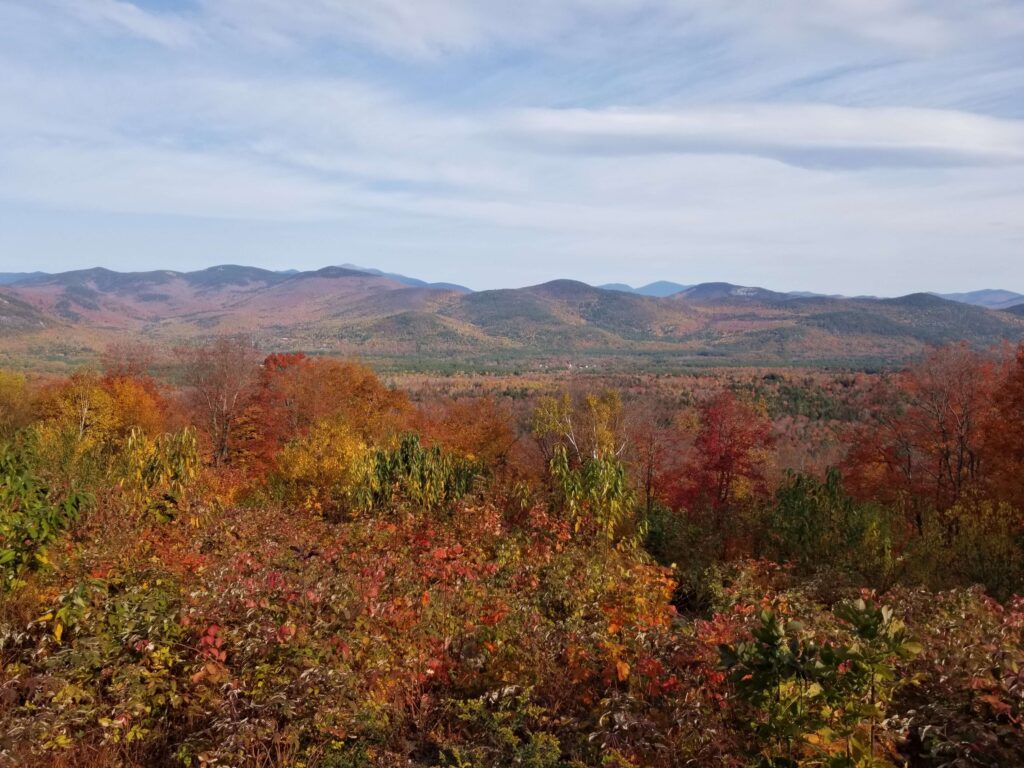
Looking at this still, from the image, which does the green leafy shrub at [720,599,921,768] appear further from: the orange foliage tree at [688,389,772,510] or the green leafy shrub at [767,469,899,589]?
the orange foliage tree at [688,389,772,510]

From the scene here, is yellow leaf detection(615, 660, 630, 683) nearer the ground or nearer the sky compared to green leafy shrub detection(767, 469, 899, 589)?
nearer the sky

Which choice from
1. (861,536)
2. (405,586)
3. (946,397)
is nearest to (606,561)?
(405,586)

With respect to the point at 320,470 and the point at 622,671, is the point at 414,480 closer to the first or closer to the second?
the point at 320,470

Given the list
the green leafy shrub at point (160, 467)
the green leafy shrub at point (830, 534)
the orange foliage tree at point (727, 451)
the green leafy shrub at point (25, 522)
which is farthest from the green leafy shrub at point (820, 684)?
the orange foliage tree at point (727, 451)

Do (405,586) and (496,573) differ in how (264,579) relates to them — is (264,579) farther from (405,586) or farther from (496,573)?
(496,573)

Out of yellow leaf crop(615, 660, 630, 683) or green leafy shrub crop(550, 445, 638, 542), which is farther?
green leafy shrub crop(550, 445, 638, 542)

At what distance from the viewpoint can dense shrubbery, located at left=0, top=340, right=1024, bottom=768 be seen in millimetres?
4387

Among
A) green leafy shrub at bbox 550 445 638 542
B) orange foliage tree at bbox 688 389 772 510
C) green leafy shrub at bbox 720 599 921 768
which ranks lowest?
orange foliage tree at bbox 688 389 772 510

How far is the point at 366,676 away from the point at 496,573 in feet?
11.6

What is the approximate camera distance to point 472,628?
6.86 meters

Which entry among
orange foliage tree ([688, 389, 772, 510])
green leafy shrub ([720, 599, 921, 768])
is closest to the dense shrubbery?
green leafy shrub ([720, 599, 921, 768])

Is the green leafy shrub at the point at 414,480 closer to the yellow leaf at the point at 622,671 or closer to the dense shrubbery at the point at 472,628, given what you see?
the dense shrubbery at the point at 472,628

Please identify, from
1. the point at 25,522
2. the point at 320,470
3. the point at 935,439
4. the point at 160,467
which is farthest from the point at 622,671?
the point at 935,439

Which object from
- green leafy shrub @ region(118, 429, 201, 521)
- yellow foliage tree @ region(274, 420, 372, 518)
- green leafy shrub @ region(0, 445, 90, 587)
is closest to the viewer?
green leafy shrub @ region(0, 445, 90, 587)
